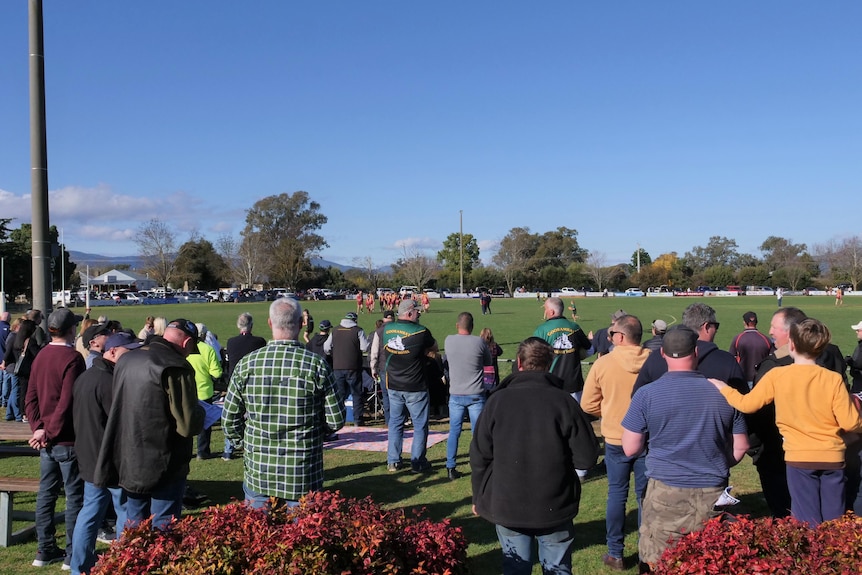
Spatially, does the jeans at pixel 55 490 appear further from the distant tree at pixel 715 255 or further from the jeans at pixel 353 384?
the distant tree at pixel 715 255

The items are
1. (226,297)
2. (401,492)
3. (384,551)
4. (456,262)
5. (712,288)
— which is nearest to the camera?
A: (384,551)

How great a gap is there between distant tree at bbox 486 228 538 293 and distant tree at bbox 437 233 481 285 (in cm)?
507

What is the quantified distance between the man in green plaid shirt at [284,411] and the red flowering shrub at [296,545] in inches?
43.7

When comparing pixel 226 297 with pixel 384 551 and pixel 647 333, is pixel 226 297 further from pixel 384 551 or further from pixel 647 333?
pixel 384 551

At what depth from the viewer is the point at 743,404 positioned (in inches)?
149

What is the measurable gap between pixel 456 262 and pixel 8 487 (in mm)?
97691

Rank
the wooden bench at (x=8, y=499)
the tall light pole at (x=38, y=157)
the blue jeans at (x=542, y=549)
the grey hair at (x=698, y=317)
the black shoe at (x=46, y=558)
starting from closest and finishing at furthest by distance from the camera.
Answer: the blue jeans at (x=542, y=549) < the black shoe at (x=46, y=558) < the wooden bench at (x=8, y=499) < the grey hair at (x=698, y=317) < the tall light pole at (x=38, y=157)

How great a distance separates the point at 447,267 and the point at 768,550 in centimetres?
10146

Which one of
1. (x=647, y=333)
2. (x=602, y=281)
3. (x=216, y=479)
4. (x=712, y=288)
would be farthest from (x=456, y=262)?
(x=216, y=479)

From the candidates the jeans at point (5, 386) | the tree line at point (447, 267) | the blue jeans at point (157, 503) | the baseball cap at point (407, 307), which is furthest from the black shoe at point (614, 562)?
the tree line at point (447, 267)

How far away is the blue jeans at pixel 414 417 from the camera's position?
291 inches

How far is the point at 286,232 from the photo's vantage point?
328 feet

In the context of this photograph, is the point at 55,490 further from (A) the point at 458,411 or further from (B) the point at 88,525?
(A) the point at 458,411

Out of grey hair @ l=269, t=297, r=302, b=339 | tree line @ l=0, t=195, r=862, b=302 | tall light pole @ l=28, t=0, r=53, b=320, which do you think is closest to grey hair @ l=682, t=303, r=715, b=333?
A: grey hair @ l=269, t=297, r=302, b=339
